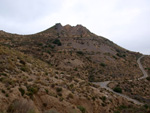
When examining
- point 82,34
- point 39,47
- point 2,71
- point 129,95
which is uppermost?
point 82,34

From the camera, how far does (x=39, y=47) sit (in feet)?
185

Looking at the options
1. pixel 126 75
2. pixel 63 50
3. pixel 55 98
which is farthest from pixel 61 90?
pixel 63 50

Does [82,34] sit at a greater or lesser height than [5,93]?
greater

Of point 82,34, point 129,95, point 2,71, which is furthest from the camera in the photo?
point 82,34

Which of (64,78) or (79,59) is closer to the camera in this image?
(64,78)

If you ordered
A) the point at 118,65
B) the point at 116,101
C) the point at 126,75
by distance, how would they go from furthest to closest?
the point at 118,65 → the point at 126,75 → the point at 116,101

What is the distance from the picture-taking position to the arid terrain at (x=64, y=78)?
12.3m

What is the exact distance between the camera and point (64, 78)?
78.9 feet

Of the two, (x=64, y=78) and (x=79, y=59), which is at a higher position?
(x=79, y=59)

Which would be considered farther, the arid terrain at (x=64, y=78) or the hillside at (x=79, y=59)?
the hillside at (x=79, y=59)

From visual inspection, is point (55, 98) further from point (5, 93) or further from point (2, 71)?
point (2, 71)

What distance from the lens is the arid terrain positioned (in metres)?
12.3

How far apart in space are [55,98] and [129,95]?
69.0ft

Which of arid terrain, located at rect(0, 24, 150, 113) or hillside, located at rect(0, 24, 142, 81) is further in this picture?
hillside, located at rect(0, 24, 142, 81)
